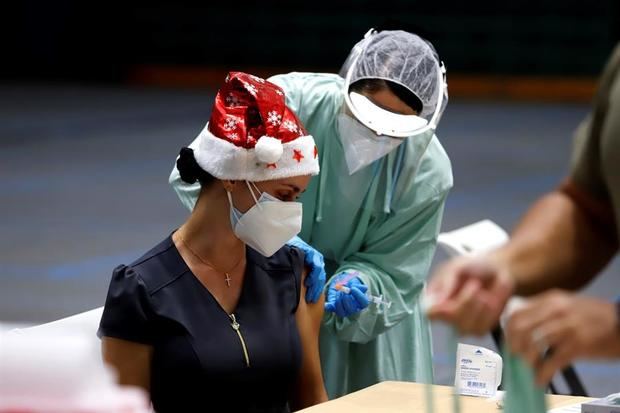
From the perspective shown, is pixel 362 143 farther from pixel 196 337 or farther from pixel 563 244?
pixel 563 244

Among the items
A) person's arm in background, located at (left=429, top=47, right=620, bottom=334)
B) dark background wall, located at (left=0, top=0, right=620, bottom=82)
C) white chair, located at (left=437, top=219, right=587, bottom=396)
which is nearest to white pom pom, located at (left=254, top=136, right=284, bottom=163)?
white chair, located at (left=437, top=219, right=587, bottom=396)

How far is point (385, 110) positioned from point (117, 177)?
791 centimetres

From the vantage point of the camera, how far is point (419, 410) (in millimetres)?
3375

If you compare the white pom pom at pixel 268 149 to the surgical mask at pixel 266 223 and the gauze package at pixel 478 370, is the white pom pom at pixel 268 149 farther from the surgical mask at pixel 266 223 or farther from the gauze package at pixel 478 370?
the gauze package at pixel 478 370

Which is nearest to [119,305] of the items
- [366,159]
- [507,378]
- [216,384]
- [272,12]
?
[216,384]

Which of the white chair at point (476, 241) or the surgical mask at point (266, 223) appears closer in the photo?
the surgical mask at point (266, 223)

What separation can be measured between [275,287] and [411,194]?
2.46 ft

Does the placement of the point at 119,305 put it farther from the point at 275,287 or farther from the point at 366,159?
the point at 366,159

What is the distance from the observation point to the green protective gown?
4148mm

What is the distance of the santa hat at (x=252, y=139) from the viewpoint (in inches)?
134

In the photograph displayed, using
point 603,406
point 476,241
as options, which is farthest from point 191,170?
point 476,241

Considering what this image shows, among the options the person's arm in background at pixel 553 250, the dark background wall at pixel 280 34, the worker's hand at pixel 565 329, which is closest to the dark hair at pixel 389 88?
the person's arm in background at pixel 553 250

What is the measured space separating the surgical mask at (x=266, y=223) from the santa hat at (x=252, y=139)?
0.07m

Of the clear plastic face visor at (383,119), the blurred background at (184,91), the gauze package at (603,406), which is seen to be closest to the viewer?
the gauze package at (603,406)
